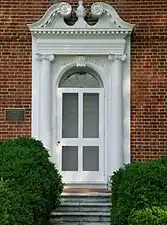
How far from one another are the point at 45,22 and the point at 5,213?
6.22 meters

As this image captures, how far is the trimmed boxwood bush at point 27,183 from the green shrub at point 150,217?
1.58m

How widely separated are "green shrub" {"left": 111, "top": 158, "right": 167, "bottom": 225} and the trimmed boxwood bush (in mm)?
1204

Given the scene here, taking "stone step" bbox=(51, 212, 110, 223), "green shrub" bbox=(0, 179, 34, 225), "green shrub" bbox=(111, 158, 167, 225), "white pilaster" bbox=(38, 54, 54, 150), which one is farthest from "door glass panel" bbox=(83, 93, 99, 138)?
"green shrub" bbox=(0, 179, 34, 225)

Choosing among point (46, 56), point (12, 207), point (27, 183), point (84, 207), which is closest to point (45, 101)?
point (46, 56)

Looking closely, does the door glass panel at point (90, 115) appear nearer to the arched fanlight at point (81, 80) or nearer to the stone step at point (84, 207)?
the arched fanlight at point (81, 80)

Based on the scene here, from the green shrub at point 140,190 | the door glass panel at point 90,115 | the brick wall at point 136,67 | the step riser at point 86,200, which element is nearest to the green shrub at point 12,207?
the green shrub at point 140,190

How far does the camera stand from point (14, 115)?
13.1m

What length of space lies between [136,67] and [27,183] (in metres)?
4.80

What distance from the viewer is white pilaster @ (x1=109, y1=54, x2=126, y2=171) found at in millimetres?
12922

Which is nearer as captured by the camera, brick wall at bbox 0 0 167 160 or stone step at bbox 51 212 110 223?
stone step at bbox 51 212 110 223

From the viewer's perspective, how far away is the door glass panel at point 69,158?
1333 centimetres

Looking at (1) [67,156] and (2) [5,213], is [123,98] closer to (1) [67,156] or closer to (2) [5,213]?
(1) [67,156]

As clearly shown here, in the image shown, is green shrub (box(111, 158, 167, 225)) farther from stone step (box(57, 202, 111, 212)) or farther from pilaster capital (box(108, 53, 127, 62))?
pilaster capital (box(108, 53, 127, 62))

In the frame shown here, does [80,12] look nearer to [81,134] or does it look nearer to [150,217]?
[81,134]
